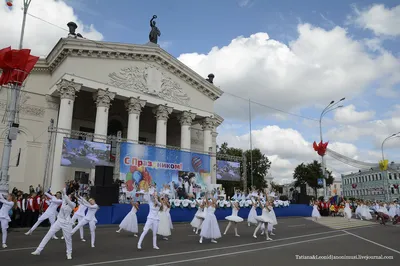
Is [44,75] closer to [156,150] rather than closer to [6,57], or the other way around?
[156,150]

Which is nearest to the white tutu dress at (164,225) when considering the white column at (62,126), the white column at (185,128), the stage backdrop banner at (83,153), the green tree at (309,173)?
the stage backdrop banner at (83,153)

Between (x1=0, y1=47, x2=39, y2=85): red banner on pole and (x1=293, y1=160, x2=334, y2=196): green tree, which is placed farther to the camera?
(x1=293, y1=160, x2=334, y2=196): green tree

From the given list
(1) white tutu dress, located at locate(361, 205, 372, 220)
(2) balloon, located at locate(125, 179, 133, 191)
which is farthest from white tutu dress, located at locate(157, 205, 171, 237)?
(1) white tutu dress, located at locate(361, 205, 372, 220)

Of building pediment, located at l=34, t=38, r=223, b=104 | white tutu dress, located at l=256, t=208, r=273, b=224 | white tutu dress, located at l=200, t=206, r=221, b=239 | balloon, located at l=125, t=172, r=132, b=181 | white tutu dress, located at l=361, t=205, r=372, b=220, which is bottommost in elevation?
white tutu dress, located at l=361, t=205, r=372, b=220

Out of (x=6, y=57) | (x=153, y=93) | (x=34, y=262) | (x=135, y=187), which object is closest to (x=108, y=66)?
(x=153, y=93)

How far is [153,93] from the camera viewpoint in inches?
1129

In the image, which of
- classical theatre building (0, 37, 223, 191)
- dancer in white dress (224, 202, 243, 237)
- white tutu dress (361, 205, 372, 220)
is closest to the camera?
dancer in white dress (224, 202, 243, 237)

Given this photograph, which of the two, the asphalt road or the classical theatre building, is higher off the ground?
the classical theatre building

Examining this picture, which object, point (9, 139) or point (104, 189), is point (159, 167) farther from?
point (9, 139)

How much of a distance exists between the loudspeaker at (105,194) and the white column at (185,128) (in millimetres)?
14375

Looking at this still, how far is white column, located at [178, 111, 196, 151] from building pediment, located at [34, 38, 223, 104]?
1.52 m

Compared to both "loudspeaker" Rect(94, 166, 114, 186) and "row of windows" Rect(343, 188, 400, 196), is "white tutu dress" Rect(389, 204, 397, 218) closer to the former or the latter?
"loudspeaker" Rect(94, 166, 114, 186)

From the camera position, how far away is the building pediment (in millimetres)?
25203

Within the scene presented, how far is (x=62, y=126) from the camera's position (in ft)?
74.7
